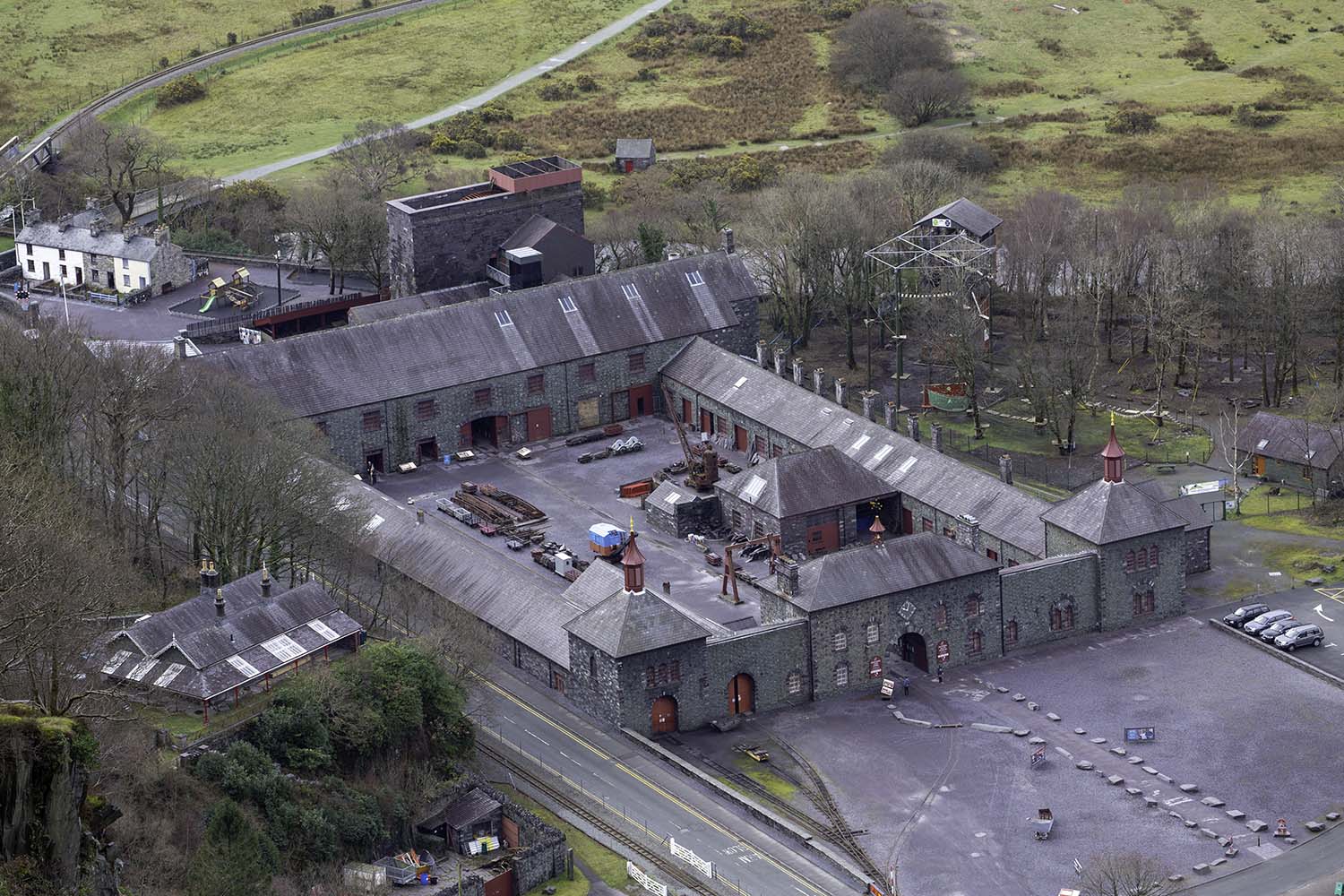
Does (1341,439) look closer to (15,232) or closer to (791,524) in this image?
(791,524)

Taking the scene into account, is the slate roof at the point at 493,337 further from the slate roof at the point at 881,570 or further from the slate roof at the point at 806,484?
the slate roof at the point at 881,570

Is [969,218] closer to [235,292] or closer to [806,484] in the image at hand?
[806,484]

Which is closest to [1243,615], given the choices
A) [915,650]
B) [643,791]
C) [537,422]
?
[915,650]

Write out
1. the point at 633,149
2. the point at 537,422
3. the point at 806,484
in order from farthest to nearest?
the point at 633,149
the point at 537,422
the point at 806,484

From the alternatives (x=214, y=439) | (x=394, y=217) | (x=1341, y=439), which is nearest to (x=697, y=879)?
(x=214, y=439)

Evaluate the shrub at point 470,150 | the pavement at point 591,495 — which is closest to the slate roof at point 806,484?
the pavement at point 591,495
